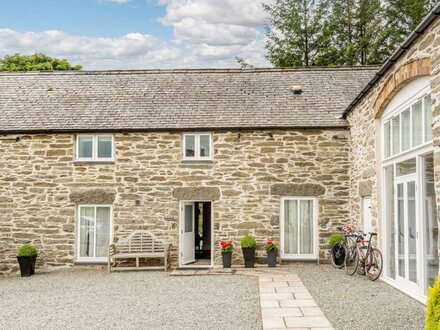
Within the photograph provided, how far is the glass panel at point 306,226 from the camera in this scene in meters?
13.2

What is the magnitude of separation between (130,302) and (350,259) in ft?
18.0

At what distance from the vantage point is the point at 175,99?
14.5 m

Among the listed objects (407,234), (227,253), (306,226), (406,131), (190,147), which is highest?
(190,147)

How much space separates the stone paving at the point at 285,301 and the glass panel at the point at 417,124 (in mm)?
3246

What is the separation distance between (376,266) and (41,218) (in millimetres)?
9044

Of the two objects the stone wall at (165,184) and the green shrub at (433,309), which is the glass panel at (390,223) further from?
the green shrub at (433,309)

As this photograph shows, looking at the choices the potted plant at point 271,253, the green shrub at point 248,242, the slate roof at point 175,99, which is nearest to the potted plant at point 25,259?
the slate roof at point 175,99

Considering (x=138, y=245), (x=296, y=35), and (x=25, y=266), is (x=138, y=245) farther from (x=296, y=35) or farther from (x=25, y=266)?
(x=296, y=35)

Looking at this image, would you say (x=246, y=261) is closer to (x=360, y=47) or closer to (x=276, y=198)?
(x=276, y=198)

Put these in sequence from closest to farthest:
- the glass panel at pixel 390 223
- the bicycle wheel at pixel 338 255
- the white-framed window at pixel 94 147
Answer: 1. the glass panel at pixel 390 223
2. the bicycle wheel at pixel 338 255
3. the white-framed window at pixel 94 147

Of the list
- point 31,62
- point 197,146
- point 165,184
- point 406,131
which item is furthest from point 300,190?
point 31,62

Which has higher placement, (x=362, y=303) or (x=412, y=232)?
(x=412, y=232)

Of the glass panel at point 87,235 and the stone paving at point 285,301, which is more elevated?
the glass panel at point 87,235

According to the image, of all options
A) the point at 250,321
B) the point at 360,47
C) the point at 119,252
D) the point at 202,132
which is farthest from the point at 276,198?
the point at 360,47
